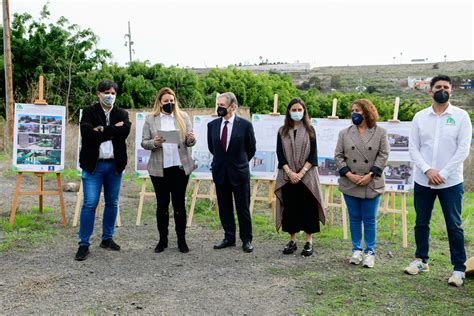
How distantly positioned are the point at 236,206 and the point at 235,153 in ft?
2.09

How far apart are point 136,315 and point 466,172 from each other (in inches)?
392

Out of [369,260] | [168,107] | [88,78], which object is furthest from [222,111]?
[88,78]

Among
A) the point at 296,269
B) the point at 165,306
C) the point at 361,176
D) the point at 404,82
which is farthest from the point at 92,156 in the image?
the point at 404,82

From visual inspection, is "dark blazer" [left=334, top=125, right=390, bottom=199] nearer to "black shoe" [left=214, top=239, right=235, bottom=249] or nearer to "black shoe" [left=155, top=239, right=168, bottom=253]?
"black shoe" [left=214, top=239, right=235, bottom=249]

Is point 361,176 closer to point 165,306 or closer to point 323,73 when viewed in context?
point 165,306

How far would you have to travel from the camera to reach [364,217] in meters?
5.15

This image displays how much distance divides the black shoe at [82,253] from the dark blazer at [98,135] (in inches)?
33.4

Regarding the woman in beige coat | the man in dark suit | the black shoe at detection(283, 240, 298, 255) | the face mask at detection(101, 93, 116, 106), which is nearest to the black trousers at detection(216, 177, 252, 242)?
the man in dark suit

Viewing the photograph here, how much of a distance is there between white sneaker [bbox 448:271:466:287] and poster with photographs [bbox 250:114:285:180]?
2.82 meters

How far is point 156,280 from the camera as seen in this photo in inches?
185

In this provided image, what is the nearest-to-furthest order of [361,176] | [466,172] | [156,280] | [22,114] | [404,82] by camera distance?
[156,280]
[361,176]
[22,114]
[466,172]
[404,82]

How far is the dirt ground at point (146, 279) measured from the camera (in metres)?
4.06

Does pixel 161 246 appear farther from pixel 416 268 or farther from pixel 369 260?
pixel 416 268

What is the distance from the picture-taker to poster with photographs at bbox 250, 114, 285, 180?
6.81 m
